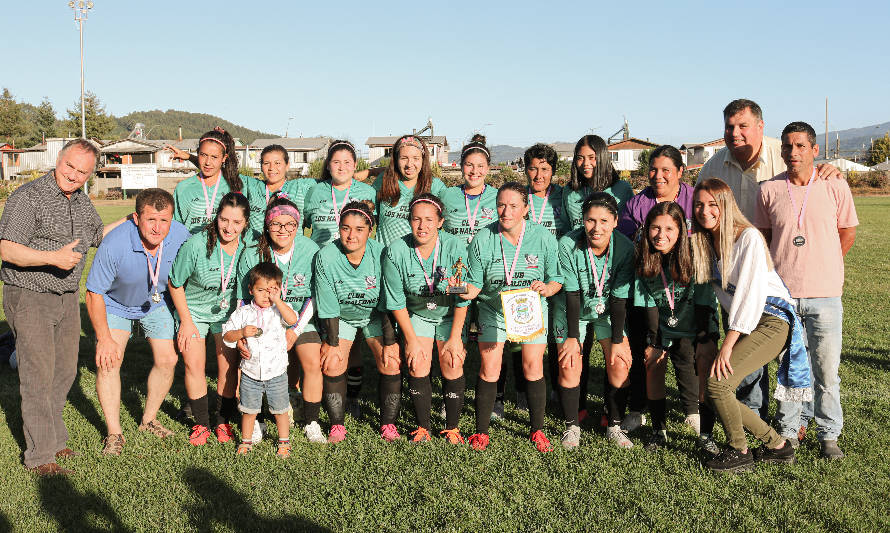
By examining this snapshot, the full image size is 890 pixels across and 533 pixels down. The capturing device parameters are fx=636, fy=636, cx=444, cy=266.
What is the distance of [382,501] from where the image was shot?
3.89m

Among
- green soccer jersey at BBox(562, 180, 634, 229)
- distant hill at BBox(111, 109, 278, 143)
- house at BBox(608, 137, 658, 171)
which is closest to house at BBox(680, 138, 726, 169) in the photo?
house at BBox(608, 137, 658, 171)

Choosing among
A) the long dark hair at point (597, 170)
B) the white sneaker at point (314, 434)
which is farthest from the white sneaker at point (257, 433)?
the long dark hair at point (597, 170)

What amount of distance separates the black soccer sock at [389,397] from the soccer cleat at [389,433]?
4 cm

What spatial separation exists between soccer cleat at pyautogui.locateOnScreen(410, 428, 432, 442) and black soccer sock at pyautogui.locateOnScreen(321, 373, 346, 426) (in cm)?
59

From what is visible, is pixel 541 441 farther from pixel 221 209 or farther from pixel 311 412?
pixel 221 209

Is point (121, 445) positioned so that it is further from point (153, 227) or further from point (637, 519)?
point (637, 519)

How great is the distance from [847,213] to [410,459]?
11.4 feet

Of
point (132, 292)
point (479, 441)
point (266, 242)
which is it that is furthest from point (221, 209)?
point (479, 441)

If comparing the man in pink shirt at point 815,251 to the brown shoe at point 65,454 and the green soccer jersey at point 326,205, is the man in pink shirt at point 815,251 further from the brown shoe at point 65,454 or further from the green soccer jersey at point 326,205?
the brown shoe at point 65,454

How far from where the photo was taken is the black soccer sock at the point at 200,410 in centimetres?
486

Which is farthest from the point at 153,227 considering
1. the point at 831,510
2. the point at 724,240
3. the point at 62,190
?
the point at 831,510

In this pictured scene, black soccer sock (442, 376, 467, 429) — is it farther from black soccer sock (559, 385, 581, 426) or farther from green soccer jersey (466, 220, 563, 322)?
black soccer sock (559, 385, 581, 426)

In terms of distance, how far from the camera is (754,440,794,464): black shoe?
A: 430 cm

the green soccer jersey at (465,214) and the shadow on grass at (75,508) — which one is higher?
the green soccer jersey at (465,214)
